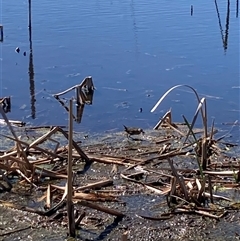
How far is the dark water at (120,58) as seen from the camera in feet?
29.6

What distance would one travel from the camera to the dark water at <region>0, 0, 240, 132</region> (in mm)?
9008

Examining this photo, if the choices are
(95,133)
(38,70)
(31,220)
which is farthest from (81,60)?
(31,220)

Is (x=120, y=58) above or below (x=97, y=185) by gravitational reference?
above

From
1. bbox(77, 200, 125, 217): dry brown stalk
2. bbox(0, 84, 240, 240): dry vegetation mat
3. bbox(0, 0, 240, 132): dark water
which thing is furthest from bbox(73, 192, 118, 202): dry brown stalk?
bbox(0, 0, 240, 132): dark water

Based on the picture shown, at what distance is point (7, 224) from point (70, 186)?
0.79 meters

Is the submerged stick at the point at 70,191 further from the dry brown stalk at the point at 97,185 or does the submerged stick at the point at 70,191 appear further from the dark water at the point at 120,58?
the dark water at the point at 120,58

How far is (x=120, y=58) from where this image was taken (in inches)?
468

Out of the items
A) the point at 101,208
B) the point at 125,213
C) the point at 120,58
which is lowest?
the point at 125,213

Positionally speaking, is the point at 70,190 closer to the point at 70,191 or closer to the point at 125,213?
the point at 70,191

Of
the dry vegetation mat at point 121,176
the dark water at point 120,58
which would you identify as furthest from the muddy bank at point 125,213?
the dark water at point 120,58

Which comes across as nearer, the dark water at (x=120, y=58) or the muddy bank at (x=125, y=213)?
the muddy bank at (x=125, y=213)

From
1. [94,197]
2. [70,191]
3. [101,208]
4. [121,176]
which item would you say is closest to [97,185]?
[94,197]

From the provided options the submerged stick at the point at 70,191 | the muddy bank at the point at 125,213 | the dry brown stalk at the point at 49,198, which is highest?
the submerged stick at the point at 70,191

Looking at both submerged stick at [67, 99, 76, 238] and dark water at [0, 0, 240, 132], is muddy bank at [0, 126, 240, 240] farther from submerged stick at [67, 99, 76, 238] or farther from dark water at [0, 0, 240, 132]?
dark water at [0, 0, 240, 132]
